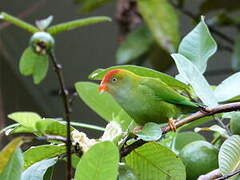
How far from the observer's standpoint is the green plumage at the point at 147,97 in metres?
0.50

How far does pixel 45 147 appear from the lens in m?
0.45

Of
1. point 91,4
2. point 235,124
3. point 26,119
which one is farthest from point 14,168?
point 91,4

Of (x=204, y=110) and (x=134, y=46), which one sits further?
(x=134, y=46)

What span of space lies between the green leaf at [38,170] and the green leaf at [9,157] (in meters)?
0.07

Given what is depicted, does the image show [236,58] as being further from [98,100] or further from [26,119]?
[26,119]

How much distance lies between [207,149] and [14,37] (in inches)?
81.6

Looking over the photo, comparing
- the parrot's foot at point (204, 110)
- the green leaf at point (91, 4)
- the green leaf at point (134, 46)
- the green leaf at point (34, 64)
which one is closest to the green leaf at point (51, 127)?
the parrot's foot at point (204, 110)

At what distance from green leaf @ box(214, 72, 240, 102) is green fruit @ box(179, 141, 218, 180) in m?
0.05

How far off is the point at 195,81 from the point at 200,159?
8 cm

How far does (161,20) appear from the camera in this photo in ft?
5.19

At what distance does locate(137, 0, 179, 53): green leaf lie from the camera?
1544 millimetres

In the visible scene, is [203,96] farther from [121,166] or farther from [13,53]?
[13,53]

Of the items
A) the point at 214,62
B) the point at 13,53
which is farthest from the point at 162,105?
the point at 13,53

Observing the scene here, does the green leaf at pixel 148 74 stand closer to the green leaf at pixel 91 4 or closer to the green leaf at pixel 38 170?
the green leaf at pixel 38 170
